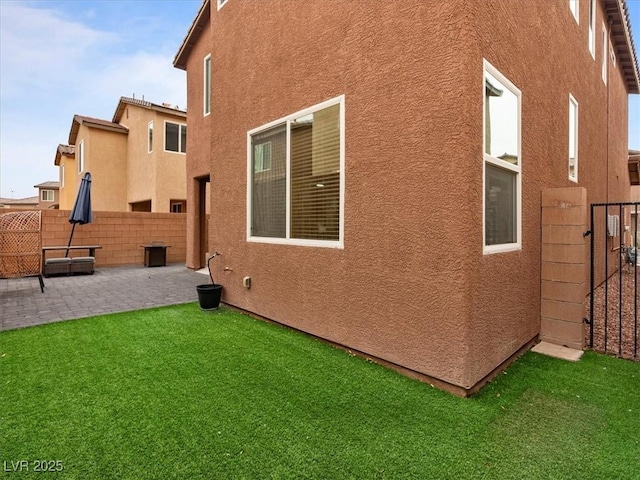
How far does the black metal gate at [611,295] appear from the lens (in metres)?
4.25

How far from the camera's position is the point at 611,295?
729 centimetres

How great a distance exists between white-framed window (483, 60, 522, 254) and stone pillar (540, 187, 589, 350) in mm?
800

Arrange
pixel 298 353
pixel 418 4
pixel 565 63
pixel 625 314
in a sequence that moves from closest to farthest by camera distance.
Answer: pixel 418 4 → pixel 298 353 → pixel 565 63 → pixel 625 314

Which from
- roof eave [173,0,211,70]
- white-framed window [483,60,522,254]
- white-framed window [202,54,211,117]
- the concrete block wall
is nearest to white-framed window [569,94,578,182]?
white-framed window [483,60,522,254]

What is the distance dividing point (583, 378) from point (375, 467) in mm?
2645

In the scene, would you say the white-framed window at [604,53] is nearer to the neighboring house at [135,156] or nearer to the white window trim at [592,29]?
the white window trim at [592,29]

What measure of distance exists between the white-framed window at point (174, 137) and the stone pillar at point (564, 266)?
1493 cm

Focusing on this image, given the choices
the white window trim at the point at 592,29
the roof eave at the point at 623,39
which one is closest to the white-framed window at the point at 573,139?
the white window trim at the point at 592,29

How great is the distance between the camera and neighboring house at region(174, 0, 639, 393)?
3.05m

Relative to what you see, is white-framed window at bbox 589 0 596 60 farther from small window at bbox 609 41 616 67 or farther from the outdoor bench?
the outdoor bench

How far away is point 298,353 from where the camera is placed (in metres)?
4.04

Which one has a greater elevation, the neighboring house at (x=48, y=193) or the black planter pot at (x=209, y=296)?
the neighboring house at (x=48, y=193)

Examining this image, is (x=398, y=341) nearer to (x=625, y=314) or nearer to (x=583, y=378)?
(x=583, y=378)

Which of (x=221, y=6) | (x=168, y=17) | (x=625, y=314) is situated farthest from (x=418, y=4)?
(x=168, y=17)
